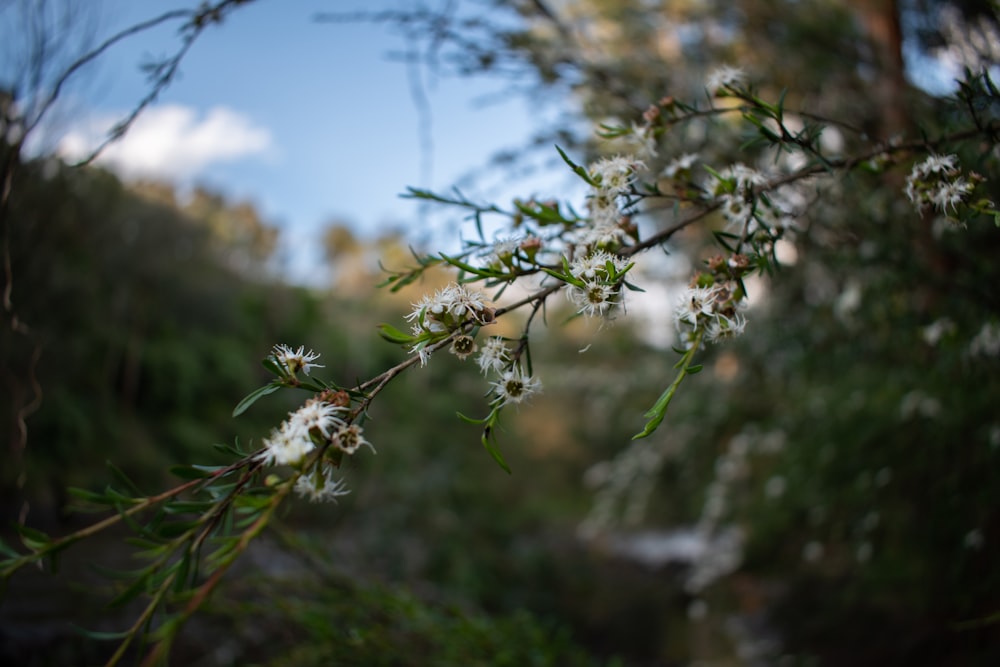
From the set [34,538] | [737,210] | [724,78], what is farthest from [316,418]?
[724,78]

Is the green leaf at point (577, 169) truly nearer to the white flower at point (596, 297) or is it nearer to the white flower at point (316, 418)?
the white flower at point (596, 297)

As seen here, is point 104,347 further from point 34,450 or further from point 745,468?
point 745,468

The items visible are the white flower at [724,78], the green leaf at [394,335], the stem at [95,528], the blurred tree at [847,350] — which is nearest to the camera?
the stem at [95,528]

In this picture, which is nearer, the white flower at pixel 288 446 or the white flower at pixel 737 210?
the white flower at pixel 288 446

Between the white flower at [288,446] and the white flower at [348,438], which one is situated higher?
the white flower at [288,446]

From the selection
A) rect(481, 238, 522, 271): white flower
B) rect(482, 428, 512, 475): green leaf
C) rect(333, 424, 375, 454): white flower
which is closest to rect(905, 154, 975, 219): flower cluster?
rect(481, 238, 522, 271): white flower

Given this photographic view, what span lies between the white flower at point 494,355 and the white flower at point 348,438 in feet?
0.52

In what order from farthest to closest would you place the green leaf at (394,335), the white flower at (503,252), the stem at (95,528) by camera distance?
the white flower at (503,252) → the green leaf at (394,335) → the stem at (95,528)

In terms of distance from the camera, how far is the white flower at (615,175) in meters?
0.80

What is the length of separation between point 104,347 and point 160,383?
2.24ft

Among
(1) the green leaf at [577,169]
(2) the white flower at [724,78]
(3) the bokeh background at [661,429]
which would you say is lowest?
(3) the bokeh background at [661,429]

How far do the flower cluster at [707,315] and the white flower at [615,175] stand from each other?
173 mm

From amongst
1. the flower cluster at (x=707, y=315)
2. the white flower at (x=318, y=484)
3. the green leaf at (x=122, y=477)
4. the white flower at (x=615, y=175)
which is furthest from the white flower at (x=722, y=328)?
the green leaf at (x=122, y=477)

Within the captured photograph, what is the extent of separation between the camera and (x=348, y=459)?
65 centimetres
